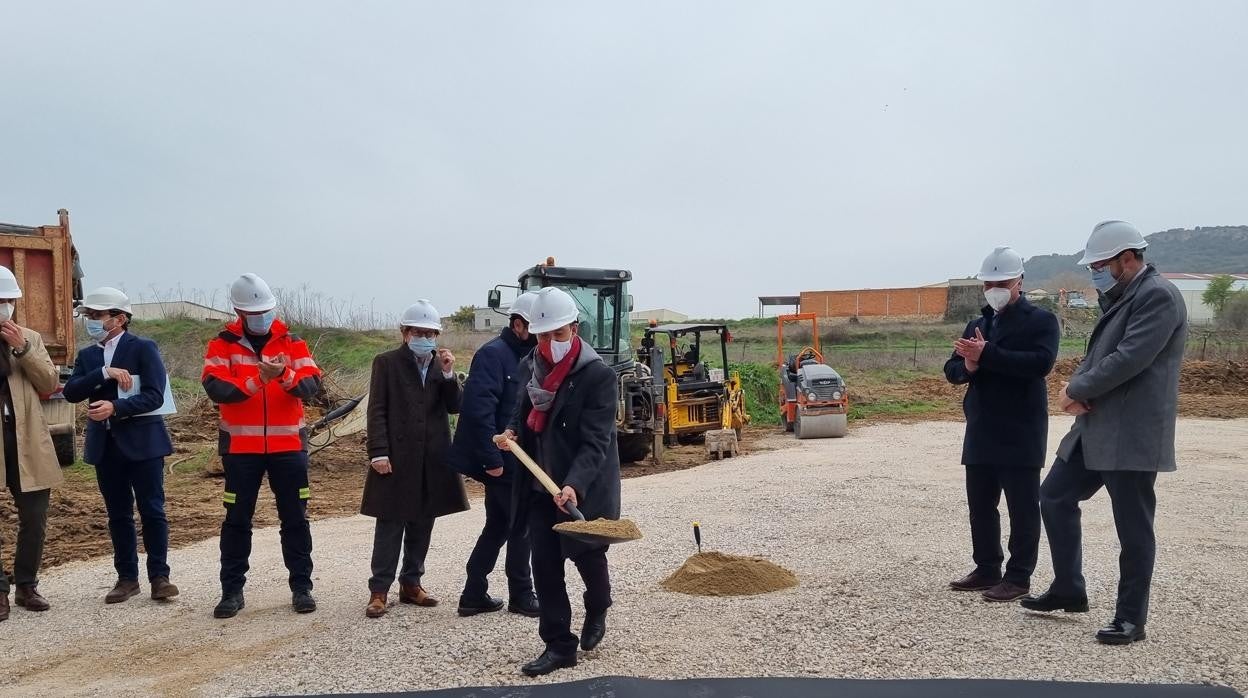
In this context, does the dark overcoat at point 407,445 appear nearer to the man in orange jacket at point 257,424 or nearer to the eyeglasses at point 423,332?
the eyeglasses at point 423,332

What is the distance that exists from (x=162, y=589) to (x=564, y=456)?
3.00 metres

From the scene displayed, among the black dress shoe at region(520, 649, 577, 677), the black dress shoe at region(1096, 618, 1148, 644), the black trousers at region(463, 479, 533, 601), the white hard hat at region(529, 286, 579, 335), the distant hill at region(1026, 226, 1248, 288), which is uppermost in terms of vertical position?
the distant hill at region(1026, 226, 1248, 288)

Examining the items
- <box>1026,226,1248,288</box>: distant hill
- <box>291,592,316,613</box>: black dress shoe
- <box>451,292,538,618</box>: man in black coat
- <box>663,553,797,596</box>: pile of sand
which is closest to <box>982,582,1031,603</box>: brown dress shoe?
<box>663,553,797,596</box>: pile of sand

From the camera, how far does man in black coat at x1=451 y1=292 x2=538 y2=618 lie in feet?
16.4

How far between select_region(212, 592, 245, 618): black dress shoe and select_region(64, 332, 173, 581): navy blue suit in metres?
0.65

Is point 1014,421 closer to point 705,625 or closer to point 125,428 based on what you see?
point 705,625

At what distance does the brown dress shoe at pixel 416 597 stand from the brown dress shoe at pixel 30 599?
7.11 feet

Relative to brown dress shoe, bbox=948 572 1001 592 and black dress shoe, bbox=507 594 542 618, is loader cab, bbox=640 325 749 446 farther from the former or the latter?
black dress shoe, bbox=507 594 542 618

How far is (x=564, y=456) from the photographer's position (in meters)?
4.18

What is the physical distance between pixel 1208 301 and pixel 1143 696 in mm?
53270

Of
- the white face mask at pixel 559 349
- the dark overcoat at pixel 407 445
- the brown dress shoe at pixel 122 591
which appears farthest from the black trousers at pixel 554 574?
the brown dress shoe at pixel 122 591

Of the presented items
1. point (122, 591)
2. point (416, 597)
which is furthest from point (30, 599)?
point (416, 597)

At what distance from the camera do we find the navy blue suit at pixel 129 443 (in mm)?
5379

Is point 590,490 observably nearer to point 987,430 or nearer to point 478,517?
point 987,430
